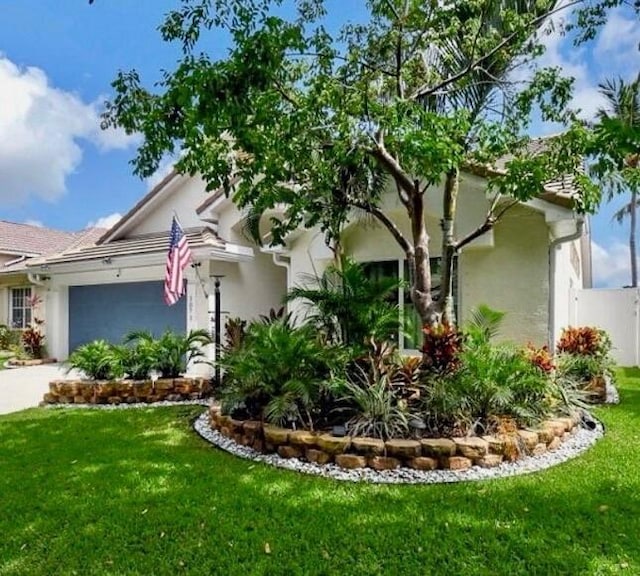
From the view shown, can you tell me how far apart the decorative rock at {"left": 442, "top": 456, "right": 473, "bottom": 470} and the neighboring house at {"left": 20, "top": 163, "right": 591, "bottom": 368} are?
564 centimetres

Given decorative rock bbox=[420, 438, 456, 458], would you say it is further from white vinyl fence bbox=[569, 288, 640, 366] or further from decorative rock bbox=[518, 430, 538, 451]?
white vinyl fence bbox=[569, 288, 640, 366]

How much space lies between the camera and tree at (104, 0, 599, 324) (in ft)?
20.9

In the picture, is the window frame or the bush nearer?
the window frame

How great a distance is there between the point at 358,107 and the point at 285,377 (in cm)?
458

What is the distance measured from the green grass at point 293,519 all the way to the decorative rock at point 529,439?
→ 0.46 metres

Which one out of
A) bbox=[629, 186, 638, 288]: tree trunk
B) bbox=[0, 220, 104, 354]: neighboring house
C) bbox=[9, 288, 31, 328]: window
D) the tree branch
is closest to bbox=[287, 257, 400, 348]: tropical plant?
the tree branch

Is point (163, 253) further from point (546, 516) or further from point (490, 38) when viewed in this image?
point (546, 516)

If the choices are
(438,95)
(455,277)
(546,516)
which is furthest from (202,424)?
(438,95)

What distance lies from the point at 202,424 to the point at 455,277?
6.78 metres

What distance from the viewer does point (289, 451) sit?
6652 millimetres

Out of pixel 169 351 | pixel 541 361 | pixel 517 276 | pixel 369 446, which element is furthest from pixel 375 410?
pixel 169 351

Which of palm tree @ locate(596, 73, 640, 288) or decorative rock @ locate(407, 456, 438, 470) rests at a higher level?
palm tree @ locate(596, 73, 640, 288)

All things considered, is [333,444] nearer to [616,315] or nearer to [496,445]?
[496,445]

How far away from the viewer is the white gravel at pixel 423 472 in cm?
592
